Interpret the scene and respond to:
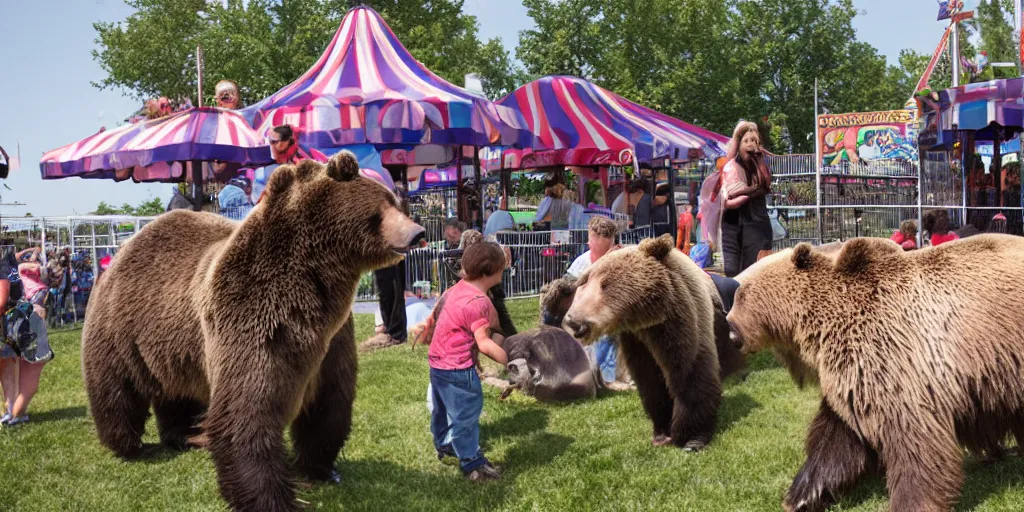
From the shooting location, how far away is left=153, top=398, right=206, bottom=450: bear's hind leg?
553cm

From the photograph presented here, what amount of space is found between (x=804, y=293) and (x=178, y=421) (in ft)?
13.3

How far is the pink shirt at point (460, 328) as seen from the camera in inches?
195

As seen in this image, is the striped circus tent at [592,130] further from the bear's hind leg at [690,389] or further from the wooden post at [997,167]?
the bear's hind leg at [690,389]

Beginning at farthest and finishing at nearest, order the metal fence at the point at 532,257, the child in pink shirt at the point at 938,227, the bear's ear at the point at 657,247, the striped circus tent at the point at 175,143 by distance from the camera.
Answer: the metal fence at the point at 532,257, the striped circus tent at the point at 175,143, the child in pink shirt at the point at 938,227, the bear's ear at the point at 657,247

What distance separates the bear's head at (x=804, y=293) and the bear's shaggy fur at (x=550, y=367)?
290cm

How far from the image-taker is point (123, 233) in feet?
46.7

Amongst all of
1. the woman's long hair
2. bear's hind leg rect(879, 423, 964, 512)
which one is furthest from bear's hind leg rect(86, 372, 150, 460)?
the woman's long hair

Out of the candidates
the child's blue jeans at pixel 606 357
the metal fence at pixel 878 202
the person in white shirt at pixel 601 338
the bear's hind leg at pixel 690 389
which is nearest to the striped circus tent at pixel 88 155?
the person in white shirt at pixel 601 338

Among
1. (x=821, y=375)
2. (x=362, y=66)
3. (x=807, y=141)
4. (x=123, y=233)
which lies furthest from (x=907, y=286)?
(x=807, y=141)

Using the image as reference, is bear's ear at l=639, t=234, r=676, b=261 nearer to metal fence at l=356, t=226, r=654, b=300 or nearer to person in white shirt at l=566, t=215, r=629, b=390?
person in white shirt at l=566, t=215, r=629, b=390

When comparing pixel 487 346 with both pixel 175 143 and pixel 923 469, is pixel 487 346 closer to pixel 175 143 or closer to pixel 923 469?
pixel 923 469

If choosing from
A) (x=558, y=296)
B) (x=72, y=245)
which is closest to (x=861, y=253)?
(x=558, y=296)

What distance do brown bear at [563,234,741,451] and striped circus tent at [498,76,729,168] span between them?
12814mm

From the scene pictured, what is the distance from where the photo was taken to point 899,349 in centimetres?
368
